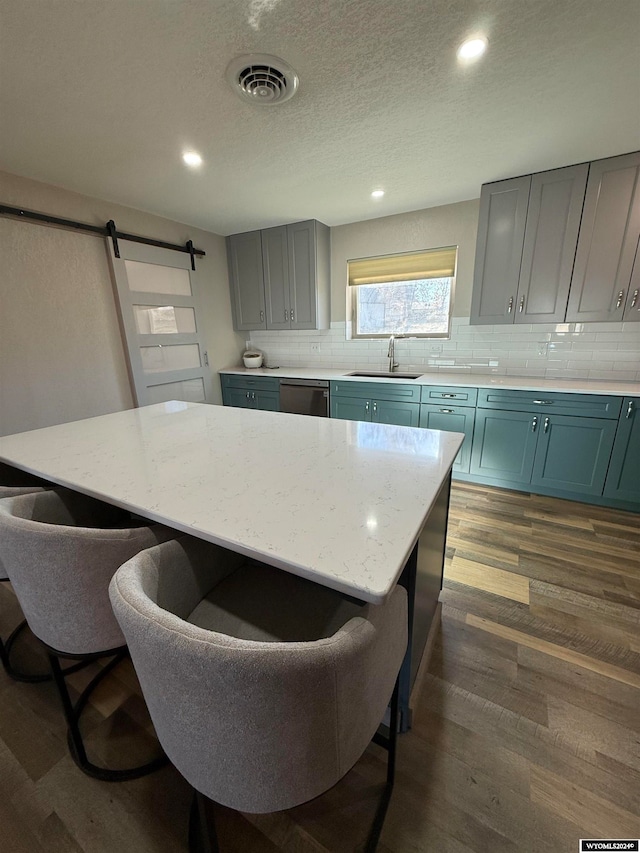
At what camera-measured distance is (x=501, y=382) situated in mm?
2854

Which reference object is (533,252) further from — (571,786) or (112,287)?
(112,287)

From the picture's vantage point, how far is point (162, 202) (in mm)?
2881

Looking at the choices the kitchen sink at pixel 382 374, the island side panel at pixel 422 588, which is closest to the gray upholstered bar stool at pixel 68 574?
the island side panel at pixel 422 588

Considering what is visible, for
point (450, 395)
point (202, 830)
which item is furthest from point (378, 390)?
point (202, 830)

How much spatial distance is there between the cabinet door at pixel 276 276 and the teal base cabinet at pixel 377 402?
1.10m

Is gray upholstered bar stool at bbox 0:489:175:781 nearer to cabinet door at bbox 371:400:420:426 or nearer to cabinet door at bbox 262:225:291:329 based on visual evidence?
cabinet door at bbox 371:400:420:426

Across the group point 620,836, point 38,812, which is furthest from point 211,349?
point 620,836

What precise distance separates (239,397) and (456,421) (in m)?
2.45

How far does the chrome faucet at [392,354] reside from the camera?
3.52m

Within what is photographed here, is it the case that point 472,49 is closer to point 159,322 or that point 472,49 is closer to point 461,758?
point 461,758

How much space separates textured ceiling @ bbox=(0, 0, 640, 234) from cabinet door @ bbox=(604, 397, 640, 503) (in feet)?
5.57

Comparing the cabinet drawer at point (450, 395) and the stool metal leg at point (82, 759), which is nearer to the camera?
the stool metal leg at point (82, 759)

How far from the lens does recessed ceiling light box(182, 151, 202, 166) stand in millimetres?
2084

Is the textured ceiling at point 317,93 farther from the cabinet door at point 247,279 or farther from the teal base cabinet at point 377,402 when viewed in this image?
the teal base cabinet at point 377,402
